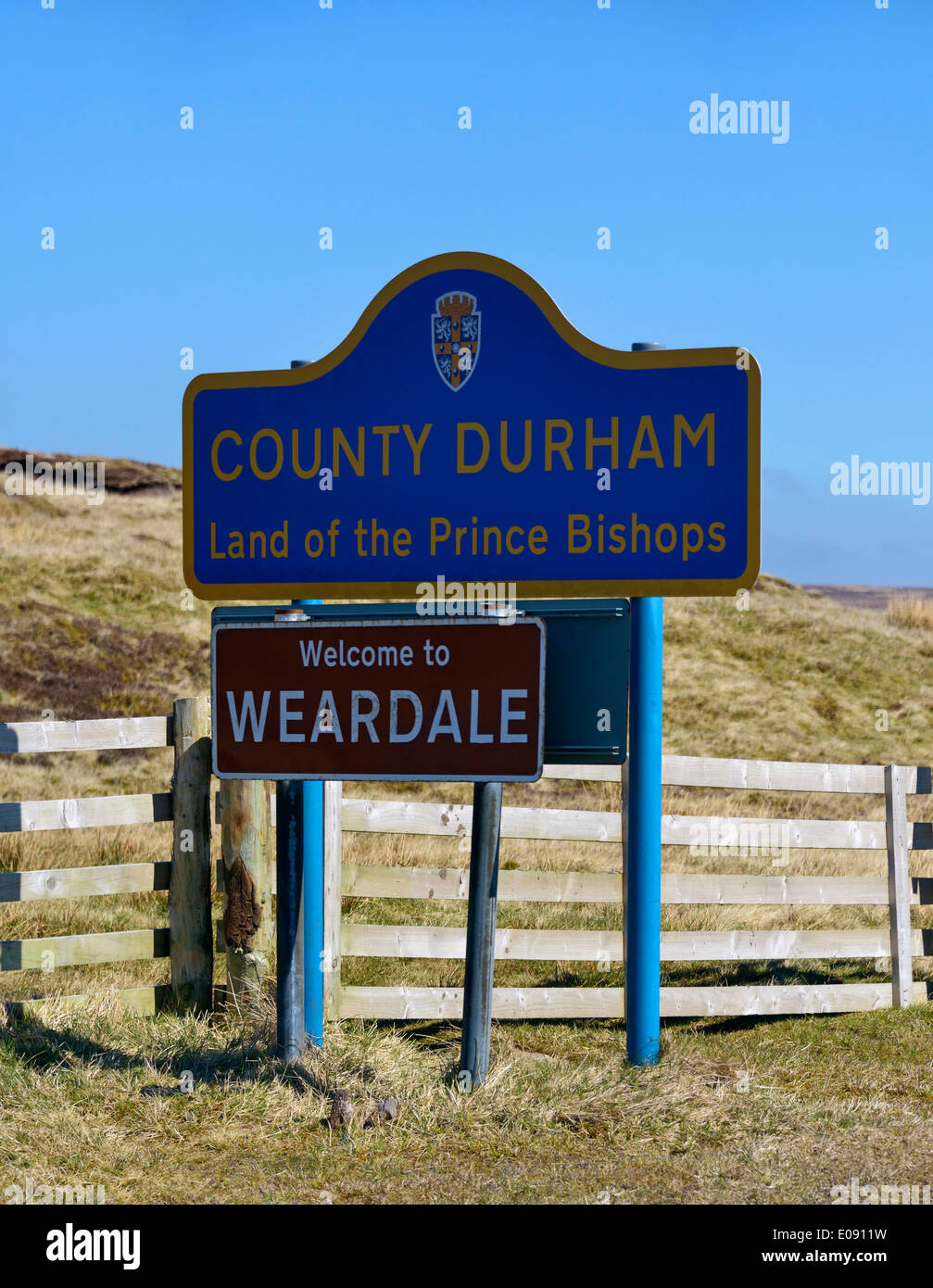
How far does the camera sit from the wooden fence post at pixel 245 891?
21.5 feet

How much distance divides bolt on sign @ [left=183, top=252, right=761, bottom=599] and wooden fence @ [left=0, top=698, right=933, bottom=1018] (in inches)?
57.4

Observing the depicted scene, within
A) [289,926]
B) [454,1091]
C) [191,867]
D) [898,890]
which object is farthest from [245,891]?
[898,890]

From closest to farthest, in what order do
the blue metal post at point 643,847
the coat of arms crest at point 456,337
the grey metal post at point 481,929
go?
the grey metal post at point 481,929 < the coat of arms crest at point 456,337 < the blue metal post at point 643,847

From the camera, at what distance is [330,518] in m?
5.64

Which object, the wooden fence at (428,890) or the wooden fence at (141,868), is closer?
the wooden fence at (141,868)

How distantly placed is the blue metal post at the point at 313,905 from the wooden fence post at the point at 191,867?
0.73 metres

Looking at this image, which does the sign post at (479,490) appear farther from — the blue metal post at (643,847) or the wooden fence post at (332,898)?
the wooden fence post at (332,898)

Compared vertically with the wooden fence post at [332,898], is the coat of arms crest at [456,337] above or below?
above

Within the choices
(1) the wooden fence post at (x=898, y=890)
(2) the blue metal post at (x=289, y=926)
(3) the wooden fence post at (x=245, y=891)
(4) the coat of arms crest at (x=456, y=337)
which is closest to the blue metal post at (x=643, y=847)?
(4) the coat of arms crest at (x=456, y=337)

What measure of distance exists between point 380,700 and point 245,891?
76.8 inches

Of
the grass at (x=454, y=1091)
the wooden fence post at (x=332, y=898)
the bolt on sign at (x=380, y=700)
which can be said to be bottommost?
the grass at (x=454, y=1091)

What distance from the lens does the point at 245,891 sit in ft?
21.7

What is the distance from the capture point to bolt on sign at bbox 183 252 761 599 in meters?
5.12

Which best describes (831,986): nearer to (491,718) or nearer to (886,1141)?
(886,1141)
